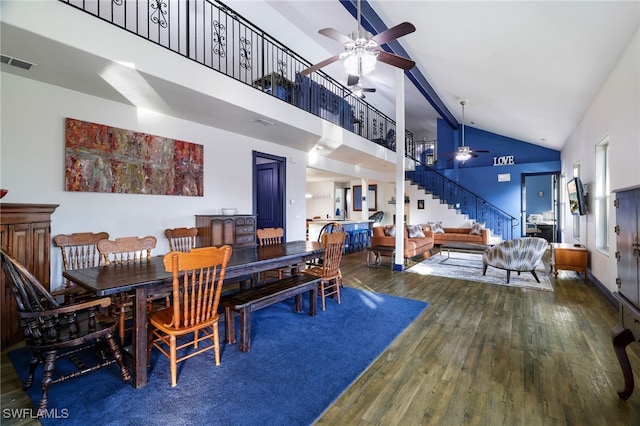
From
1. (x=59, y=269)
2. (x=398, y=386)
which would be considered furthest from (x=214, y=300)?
(x=59, y=269)

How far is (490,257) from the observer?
17.0 feet

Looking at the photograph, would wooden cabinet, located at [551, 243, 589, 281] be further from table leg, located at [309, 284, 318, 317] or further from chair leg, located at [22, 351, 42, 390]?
chair leg, located at [22, 351, 42, 390]

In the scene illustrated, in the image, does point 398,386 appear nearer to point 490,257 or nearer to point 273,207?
point 490,257

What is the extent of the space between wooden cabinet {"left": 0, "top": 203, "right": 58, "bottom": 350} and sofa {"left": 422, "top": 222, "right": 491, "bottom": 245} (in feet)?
25.9

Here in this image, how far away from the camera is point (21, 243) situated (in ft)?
8.68

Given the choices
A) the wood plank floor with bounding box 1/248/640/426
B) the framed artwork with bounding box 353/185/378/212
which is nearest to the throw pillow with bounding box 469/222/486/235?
the wood plank floor with bounding box 1/248/640/426

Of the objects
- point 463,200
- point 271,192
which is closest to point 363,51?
point 271,192

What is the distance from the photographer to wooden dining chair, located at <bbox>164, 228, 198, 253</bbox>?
13.8ft

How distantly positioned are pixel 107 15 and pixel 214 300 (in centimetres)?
531

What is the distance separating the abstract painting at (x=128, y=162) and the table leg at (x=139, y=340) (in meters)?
2.38

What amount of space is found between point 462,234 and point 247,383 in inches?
333

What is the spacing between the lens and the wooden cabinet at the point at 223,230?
4.56m

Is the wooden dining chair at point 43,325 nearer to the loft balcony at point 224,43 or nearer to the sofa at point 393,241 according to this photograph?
the loft balcony at point 224,43

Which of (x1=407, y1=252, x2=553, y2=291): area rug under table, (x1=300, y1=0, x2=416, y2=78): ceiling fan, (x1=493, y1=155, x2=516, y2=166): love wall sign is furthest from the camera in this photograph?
(x1=493, y1=155, x2=516, y2=166): love wall sign
